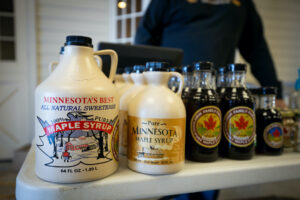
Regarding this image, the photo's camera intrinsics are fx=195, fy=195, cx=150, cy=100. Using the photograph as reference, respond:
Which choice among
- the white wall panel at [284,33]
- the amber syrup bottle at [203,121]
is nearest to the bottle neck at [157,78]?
the amber syrup bottle at [203,121]

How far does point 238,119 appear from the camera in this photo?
0.52 metres

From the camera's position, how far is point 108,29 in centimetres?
99

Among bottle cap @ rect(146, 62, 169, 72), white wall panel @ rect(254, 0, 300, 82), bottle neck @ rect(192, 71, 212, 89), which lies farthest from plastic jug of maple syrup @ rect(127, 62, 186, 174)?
white wall panel @ rect(254, 0, 300, 82)

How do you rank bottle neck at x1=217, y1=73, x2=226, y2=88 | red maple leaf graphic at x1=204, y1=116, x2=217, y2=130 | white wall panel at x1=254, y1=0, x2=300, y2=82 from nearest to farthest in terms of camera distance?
red maple leaf graphic at x1=204, y1=116, x2=217, y2=130, bottle neck at x1=217, y1=73, x2=226, y2=88, white wall panel at x1=254, y1=0, x2=300, y2=82

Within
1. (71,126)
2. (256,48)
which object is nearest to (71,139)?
(71,126)

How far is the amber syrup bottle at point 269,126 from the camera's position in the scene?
0.57 metres

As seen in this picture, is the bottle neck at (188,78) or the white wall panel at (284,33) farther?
the white wall panel at (284,33)

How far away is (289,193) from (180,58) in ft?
4.93

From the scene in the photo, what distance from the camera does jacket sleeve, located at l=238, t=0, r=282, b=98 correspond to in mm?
1233

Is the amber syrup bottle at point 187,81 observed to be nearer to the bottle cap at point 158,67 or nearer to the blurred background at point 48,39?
the bottle cap at point 158,67

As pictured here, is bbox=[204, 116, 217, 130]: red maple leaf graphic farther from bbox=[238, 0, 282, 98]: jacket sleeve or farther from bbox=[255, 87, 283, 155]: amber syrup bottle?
bbox=[238, 0, 282, 98]: jacket sleeve

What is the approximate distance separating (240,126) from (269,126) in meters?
0.12

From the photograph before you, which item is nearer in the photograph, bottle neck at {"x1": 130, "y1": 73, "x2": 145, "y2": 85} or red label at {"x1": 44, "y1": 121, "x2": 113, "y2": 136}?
red label at {"x1": 44, "y1": 121, "x2": 113, "y2": 136}

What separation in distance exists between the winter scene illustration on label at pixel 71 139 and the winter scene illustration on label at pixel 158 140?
0.09 metres
